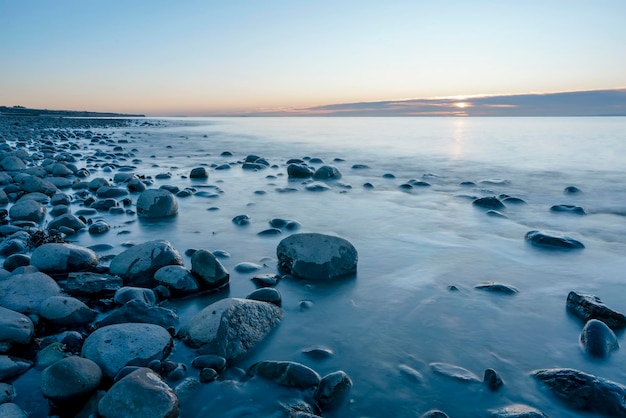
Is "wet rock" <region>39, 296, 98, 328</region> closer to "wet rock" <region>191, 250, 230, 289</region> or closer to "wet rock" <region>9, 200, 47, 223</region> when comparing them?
"wet rock" <region>191, 250, 230, 289</region>

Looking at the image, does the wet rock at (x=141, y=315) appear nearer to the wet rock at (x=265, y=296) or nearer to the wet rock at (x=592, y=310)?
the wet rock at (x=265, y=296)

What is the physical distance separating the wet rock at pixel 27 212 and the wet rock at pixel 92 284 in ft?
11.4

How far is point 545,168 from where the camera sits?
53.6 ft

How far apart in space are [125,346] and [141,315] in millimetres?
548

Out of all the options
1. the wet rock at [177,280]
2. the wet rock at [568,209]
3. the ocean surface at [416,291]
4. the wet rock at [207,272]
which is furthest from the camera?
the wet rock at [568,209]

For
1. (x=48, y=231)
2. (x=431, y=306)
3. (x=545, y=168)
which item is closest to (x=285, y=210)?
(x=48, y=231)

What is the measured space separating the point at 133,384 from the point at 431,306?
2.79 metres

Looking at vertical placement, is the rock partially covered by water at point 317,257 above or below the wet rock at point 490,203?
above

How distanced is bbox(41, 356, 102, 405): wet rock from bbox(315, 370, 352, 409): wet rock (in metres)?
1.54

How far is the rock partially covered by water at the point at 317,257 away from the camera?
15.7ft

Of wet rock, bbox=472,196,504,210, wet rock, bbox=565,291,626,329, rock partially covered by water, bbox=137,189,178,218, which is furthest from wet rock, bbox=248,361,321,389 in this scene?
wet rock, bbox=472,196,504,210

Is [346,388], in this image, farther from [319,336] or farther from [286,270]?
[286,270]

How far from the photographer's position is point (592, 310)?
3777 millimetres

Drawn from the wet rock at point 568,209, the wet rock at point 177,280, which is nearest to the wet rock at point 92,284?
the wet rock at point 177,280
